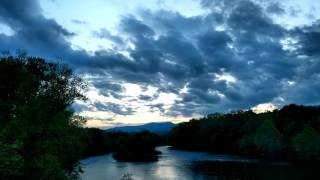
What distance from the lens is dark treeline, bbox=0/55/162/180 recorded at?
43344 millimetres

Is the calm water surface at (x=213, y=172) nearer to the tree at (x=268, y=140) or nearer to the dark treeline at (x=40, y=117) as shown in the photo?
the tree at (x=268, y=140)

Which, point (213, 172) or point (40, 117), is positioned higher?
point (40, 117)

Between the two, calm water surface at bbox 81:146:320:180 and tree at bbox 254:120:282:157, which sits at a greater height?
tree at bbox 254:120:282:157

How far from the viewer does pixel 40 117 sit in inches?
1820

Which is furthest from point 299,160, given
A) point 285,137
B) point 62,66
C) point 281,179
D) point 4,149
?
point 4,149

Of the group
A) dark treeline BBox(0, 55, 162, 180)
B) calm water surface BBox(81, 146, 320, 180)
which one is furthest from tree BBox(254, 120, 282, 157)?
dark treeline BBox(0, 55, 162, 180)

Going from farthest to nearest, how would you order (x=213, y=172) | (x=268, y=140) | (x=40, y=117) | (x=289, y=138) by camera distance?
(x=268, y=140) → (x=289, y=138) → (x=213, y=172) → (x=40, y=117)

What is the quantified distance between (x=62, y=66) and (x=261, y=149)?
439 ft

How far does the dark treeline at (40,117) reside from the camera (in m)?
43.3

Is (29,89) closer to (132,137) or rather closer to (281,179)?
(281,179)

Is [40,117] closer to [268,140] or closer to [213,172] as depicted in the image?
[213,172]

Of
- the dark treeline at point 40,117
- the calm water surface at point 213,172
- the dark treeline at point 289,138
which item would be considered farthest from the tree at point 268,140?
the dark treeline at point 40,117

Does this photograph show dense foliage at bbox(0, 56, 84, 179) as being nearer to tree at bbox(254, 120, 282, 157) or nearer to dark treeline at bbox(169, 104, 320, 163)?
dark treeline at bbox(169, 104, 320, 163)

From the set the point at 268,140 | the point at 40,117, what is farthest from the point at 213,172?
the point at 40,117
